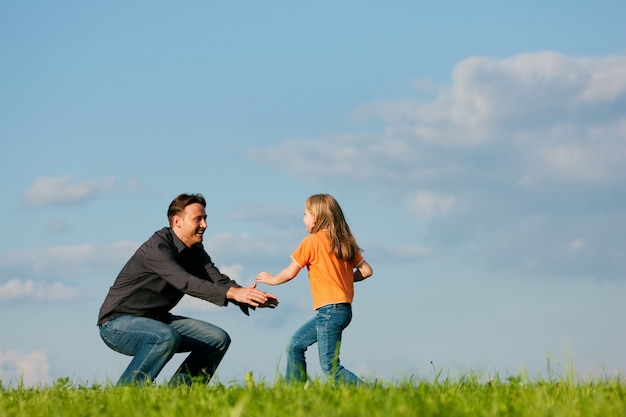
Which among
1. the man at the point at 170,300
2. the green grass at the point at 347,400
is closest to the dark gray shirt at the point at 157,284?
the man at the point at 170,300

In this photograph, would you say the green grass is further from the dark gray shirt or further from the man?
the dark gray shirt

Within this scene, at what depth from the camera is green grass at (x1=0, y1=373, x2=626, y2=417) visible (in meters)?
5.28

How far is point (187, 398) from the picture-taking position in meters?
6.77

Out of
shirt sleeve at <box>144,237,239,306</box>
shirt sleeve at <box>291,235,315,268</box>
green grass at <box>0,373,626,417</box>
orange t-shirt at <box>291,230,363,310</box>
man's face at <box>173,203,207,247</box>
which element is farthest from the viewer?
man's face at <box>173,203,207,247</box>

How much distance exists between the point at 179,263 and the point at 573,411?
237 inches

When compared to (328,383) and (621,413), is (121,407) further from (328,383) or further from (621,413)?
(621,413)

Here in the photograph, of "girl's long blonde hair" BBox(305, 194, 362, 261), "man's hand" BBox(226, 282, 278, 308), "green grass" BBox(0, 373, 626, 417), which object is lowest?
"green grass" BBox(0, 373, 626, 417)

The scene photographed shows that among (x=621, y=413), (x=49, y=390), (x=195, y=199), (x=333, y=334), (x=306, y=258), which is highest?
(x=195, y=199)

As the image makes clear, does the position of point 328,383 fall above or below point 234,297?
below

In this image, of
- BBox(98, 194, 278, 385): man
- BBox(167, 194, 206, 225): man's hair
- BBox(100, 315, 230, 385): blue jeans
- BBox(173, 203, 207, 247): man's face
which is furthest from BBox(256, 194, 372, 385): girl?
BBox(167, 194, 206, 225): man's hair

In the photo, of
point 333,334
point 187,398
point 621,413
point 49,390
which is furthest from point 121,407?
point 621,413

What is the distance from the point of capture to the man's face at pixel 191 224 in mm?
9961

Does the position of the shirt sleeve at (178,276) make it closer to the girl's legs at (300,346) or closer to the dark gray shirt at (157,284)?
the dark gray shirt at (157,284)

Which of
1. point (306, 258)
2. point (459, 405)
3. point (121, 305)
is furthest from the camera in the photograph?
point (121, 305)
